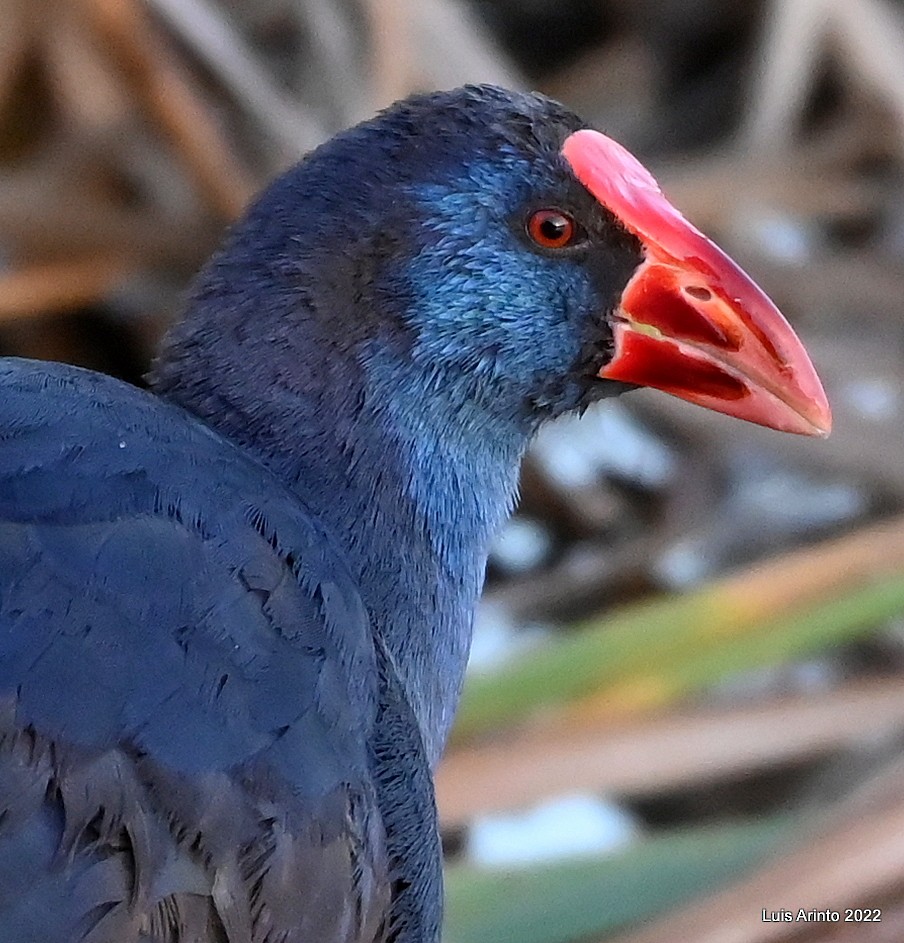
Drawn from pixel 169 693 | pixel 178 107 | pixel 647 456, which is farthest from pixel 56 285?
pixel 169 693

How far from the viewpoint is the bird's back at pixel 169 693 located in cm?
56

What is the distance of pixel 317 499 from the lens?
0.72 metres

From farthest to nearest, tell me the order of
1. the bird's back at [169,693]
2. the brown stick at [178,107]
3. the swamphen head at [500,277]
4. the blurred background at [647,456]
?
the brown stick at [178,107] → the blurred background at [647,456] → the swamphen head at [500,277] → the bird's back at [169,693]

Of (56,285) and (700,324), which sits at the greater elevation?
(56,285)

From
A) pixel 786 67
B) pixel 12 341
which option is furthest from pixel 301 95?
pixel 786 67

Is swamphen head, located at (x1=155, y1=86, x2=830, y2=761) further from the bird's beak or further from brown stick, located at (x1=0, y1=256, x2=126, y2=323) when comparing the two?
brown stick, located at (x1=0, y1=256, x2=126, y2=323)

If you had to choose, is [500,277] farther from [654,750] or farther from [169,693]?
[654,750]

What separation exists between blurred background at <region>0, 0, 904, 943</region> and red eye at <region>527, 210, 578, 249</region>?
1.27 ft

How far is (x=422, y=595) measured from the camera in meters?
0.75

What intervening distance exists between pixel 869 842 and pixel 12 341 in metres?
0.95

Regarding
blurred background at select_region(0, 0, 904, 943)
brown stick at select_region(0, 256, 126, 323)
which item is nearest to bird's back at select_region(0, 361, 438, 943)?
blurred background at select_region(0, 0, 904, 943)

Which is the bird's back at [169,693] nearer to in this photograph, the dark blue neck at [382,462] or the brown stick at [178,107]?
the dark blue neck at [382,462]

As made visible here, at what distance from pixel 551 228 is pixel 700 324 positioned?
0.09 metres

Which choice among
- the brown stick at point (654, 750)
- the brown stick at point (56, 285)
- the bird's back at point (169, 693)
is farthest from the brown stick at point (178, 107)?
the bird's back at point (169, 693)
